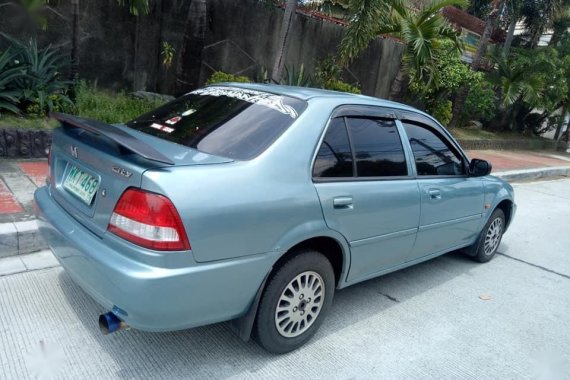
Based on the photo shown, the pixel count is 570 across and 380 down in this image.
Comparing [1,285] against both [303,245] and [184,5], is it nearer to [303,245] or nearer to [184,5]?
[303,245]

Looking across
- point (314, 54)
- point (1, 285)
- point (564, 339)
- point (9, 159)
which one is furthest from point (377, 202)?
point (314, 54)

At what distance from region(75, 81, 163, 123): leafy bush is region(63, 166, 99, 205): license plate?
397cm

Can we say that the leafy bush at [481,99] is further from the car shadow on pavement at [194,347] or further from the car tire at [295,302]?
the car tire at [295,302]

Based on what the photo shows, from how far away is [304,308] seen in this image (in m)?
2.98

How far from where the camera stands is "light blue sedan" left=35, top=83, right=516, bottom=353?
232 cm

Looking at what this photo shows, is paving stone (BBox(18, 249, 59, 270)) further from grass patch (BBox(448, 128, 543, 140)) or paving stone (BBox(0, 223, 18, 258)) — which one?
grass patch (BBox(448, 128, 543, 140))

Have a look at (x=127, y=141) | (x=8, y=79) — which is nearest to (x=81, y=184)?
(x=127, y=141)

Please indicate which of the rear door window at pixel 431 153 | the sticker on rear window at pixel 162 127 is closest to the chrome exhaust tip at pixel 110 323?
the sticker on rear window at pixel 162 127

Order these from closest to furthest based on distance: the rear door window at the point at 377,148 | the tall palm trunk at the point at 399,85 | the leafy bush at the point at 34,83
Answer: the rear door window at the point at 377,148 → the leafy bush at the point at 34,83 → the tall palm trunk at the point at 399,85

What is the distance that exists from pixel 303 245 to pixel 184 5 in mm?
→ 7394

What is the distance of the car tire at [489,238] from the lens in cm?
482

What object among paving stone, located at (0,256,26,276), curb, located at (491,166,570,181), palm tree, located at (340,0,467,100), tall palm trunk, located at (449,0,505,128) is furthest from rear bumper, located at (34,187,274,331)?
tall palm trunk, located at (449,0,505,128)

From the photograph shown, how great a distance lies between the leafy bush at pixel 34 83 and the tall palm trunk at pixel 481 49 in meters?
11.8

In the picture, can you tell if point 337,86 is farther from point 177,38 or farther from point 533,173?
point 533,173
